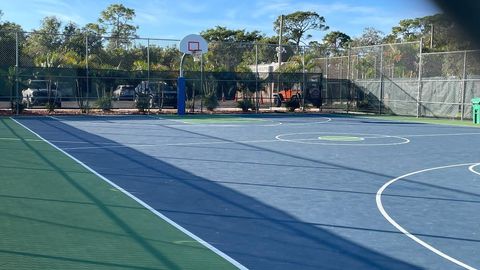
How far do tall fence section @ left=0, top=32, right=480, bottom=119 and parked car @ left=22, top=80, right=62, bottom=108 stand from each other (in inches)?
2.1

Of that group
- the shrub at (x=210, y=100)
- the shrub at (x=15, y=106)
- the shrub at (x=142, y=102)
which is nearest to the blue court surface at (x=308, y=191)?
A: the shrub at (x=15, y=106)

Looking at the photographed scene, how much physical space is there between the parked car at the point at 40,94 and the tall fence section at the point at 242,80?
0.05 metres

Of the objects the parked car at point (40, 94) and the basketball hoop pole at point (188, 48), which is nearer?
the parked car at point (40, 94)

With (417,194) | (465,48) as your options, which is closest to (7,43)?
(417,194)

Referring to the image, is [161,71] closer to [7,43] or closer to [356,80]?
[7,43]

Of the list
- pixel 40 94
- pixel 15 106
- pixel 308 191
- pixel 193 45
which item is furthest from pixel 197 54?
pixel 308 191

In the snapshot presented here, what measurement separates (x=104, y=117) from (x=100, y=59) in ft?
40.3

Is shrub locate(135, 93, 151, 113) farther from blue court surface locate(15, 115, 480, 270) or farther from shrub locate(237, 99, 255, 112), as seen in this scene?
blue court surface locate(15, 115, 480, 270)

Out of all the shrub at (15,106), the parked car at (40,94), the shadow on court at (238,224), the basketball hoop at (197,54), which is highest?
the basketball hoop at (197,54)

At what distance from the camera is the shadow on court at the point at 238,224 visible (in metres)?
5.91

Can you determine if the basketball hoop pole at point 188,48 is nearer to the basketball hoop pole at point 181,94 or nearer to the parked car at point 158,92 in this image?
the basketball hoop pole at point 181,94

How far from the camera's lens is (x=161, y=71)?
3309 cm

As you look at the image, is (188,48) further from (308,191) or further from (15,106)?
(308,191)

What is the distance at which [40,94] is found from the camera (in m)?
30.4
